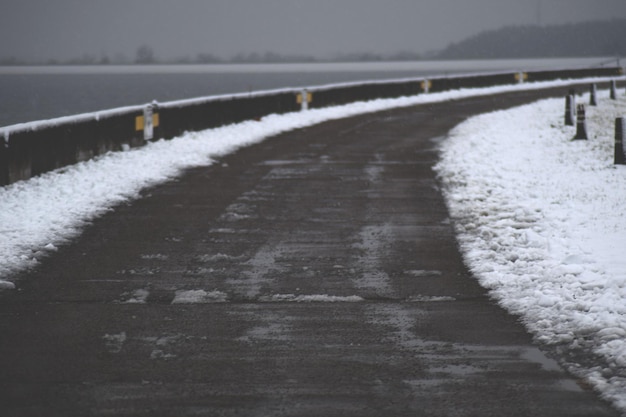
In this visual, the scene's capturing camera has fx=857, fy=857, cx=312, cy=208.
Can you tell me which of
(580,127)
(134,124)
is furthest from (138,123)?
(580,127)

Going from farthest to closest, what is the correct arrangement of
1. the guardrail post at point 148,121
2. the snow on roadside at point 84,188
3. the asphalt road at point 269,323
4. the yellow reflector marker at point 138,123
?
the guardrail post at point 148,121
the yellow reflector marker at point 138,123
the snow on roadside at point 84,188
the asphalt road at point 269,323

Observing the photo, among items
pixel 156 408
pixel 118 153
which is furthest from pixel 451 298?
pixel 118 153

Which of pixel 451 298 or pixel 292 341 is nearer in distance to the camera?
pixel 292 341

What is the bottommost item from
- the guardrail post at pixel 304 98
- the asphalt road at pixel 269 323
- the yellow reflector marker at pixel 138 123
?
the asphalt road at pixel 269 323

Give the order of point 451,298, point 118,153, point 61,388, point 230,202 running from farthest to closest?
1. point 118,153
2. point 230,202
3. point 451,298
4. point 61,388

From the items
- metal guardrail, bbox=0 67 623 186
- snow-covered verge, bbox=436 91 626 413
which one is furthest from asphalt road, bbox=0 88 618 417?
metal guardrail, bbox=0 67 623 186

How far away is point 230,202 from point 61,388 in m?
7.37

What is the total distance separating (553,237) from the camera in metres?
9.41

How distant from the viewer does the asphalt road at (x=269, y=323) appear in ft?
16.1

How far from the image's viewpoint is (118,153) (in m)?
18.2

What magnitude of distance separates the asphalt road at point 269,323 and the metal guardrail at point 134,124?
3373 millimetres

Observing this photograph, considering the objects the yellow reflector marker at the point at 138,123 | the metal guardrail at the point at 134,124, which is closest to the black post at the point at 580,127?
the metal guardrail at the point at 134,124

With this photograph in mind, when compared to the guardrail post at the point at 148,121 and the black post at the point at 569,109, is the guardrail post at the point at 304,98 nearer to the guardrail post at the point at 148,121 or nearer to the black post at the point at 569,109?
the black post at the point at 569,109

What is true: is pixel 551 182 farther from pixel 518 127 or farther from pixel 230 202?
pixel 518 127
